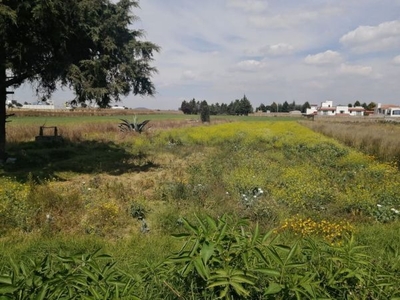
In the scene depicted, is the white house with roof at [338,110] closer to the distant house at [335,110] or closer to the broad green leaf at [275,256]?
the distant house at [335,110]

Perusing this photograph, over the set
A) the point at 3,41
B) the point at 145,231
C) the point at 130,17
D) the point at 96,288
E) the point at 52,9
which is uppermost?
the point at 130,17

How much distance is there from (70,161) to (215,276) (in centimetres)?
1207

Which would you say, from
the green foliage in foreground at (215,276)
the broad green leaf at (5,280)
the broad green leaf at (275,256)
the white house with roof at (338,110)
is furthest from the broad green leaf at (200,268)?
the white house with roof at (338,110)

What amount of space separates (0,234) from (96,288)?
4.33 m

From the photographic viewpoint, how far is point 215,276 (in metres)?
1.75

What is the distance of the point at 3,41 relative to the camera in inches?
365

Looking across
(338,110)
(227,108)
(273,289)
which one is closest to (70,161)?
(273,289)

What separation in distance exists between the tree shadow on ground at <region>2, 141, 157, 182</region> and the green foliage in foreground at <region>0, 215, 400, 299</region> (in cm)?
786

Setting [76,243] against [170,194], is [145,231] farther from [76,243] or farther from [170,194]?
[170,194]

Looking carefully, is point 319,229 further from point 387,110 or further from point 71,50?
point 387,110

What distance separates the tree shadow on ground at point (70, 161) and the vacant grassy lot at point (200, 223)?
66 millimetres

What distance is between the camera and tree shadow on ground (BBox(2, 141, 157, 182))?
419 inches

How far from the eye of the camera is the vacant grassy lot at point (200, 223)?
1906mm

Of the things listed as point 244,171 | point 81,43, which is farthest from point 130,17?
point 244,171
